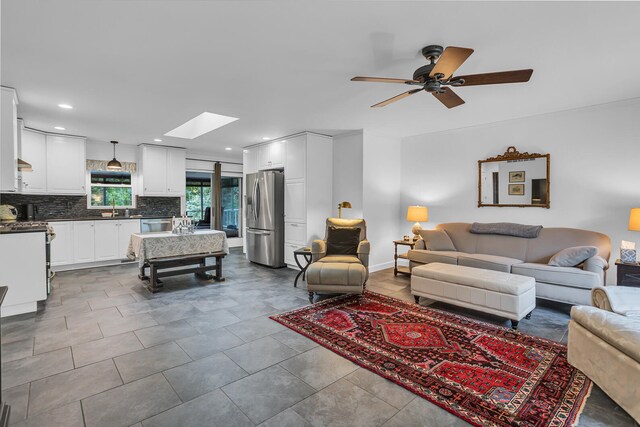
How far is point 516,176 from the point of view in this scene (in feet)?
15.8

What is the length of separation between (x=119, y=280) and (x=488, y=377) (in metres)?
5.18

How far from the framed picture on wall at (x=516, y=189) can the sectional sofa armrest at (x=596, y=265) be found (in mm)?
1403

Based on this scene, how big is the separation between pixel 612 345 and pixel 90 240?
7320 mm

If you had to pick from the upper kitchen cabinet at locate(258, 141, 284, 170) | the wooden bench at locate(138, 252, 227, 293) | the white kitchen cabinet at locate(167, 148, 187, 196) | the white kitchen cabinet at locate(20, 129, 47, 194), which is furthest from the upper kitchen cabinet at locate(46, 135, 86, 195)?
the upper kitchen cabinet at locate(258, 141, 284, 170)

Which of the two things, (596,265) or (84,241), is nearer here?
(596,265)

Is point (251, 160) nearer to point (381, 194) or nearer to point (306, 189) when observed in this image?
point (306, 189)

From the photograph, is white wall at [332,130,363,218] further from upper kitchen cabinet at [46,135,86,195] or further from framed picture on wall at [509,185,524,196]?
upper kitchen cabinet at [46,135,86,195]

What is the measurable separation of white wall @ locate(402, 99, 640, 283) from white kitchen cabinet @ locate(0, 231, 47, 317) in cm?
558

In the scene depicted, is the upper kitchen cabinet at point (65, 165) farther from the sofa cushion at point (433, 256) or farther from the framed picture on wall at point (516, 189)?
the framed picture on wall at point (516, 189)

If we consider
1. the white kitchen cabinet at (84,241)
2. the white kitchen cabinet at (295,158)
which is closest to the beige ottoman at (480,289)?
the white kitchen cabinet at (295,158)

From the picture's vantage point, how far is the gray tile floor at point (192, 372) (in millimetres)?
1906

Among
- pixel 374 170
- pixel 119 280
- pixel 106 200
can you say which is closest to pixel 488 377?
pixel 374 170

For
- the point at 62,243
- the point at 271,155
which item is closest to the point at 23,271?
the point at 62,243

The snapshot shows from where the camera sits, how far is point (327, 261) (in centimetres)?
423
